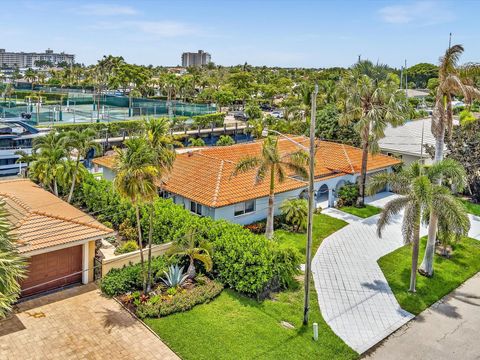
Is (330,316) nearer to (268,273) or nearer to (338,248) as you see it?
(268,273)

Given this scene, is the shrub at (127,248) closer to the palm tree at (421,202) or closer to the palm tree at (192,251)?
the palm tree at (192,251)

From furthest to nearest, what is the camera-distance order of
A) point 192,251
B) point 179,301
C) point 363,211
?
point 363,211 < point 192,251 < point 179,301

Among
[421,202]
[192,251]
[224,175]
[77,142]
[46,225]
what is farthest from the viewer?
[77,142]

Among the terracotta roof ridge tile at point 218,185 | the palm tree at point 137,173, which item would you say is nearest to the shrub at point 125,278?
the palm tree at point 137,173

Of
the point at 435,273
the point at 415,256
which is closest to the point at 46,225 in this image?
the point at 415,256

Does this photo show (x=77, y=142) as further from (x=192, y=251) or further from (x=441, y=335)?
(x=441, y=335)

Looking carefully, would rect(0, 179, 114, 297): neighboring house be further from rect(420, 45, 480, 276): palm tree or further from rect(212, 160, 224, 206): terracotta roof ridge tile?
rect(420, 45, 480, 276): palm tree
